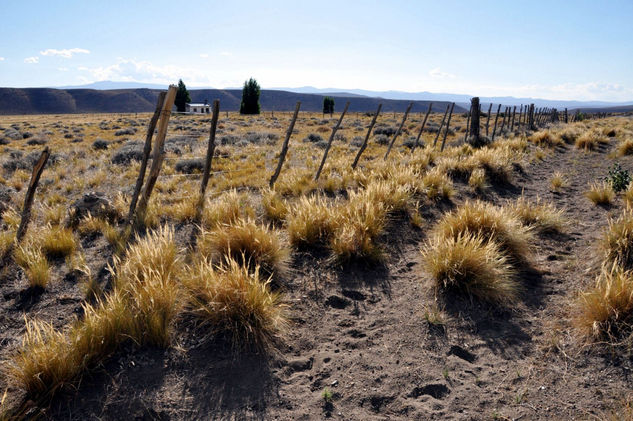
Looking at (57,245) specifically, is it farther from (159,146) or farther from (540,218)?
(540,218)

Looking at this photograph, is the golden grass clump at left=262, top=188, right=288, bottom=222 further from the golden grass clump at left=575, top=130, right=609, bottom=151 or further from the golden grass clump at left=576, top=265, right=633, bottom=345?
the golden grass clump at left=575, top=130, right=609, bottom=151

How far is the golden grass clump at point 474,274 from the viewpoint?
4.02 m

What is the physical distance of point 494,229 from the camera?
504 cm

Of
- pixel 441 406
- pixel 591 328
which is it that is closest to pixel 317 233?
pixel 441 406

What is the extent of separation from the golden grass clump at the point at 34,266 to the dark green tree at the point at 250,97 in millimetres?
58044

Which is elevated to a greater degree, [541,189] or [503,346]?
[541,189]

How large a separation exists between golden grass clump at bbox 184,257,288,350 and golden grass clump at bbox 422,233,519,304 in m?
1.98

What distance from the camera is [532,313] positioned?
3830 mm

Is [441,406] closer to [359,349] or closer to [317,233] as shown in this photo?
[359,349]

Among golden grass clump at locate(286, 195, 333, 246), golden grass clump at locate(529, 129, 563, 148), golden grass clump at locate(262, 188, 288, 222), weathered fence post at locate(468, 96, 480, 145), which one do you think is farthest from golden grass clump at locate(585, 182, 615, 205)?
golden grass clump at locate(529, 129, 563, 148)

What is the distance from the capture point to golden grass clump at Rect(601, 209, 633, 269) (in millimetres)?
4180

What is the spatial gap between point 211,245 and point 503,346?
144 inches

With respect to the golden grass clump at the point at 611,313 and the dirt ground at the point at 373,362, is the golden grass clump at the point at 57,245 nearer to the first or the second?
the dirt ground at the point at 373,362

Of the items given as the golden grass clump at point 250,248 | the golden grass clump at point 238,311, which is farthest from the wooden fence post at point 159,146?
the golden grass clump at point 238,311
